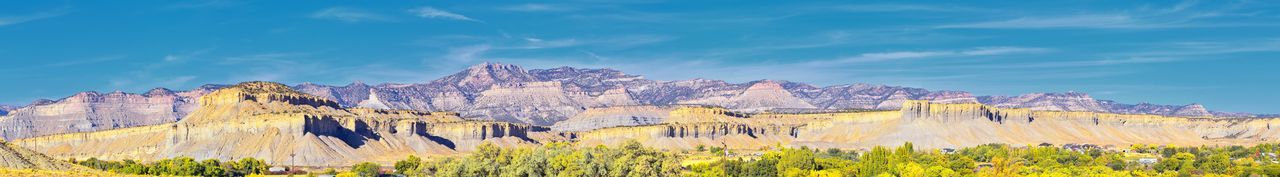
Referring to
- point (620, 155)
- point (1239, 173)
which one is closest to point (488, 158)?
point (620, 155)

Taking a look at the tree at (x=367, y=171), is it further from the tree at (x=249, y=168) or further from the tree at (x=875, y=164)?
the tree at (x=875, y=164)

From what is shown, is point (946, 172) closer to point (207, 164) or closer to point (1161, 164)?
point (1161, 164)

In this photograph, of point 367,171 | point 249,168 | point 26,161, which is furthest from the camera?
point 249,168

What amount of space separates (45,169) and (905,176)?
86495mm

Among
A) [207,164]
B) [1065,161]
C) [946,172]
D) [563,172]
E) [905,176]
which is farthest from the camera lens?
[1065,161]

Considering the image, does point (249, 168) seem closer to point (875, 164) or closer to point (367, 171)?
point (367, 171)

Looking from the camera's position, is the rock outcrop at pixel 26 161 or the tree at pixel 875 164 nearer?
the rock outcrop at pixel 26 161

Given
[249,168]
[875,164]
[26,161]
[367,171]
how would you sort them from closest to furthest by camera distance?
1. [26,161]
2. [875,164]
3. [367,171]
4. [249,168]

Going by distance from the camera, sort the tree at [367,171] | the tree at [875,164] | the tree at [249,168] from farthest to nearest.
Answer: the tree at [249,168] < the tree at [367,171] < the tree at [875,164]

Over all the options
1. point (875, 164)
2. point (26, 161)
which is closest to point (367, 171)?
point (875, 164)

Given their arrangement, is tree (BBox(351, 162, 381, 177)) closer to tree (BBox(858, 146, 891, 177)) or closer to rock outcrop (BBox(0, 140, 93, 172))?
tree (BBox(858, 146, 891, 177))

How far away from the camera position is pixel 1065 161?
190375 mm

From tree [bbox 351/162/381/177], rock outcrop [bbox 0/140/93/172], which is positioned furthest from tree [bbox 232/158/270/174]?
rock outcrop [bbox 0/140/93/172]

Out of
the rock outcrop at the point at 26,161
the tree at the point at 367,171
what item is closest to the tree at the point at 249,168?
the tree at the point at 367,171
